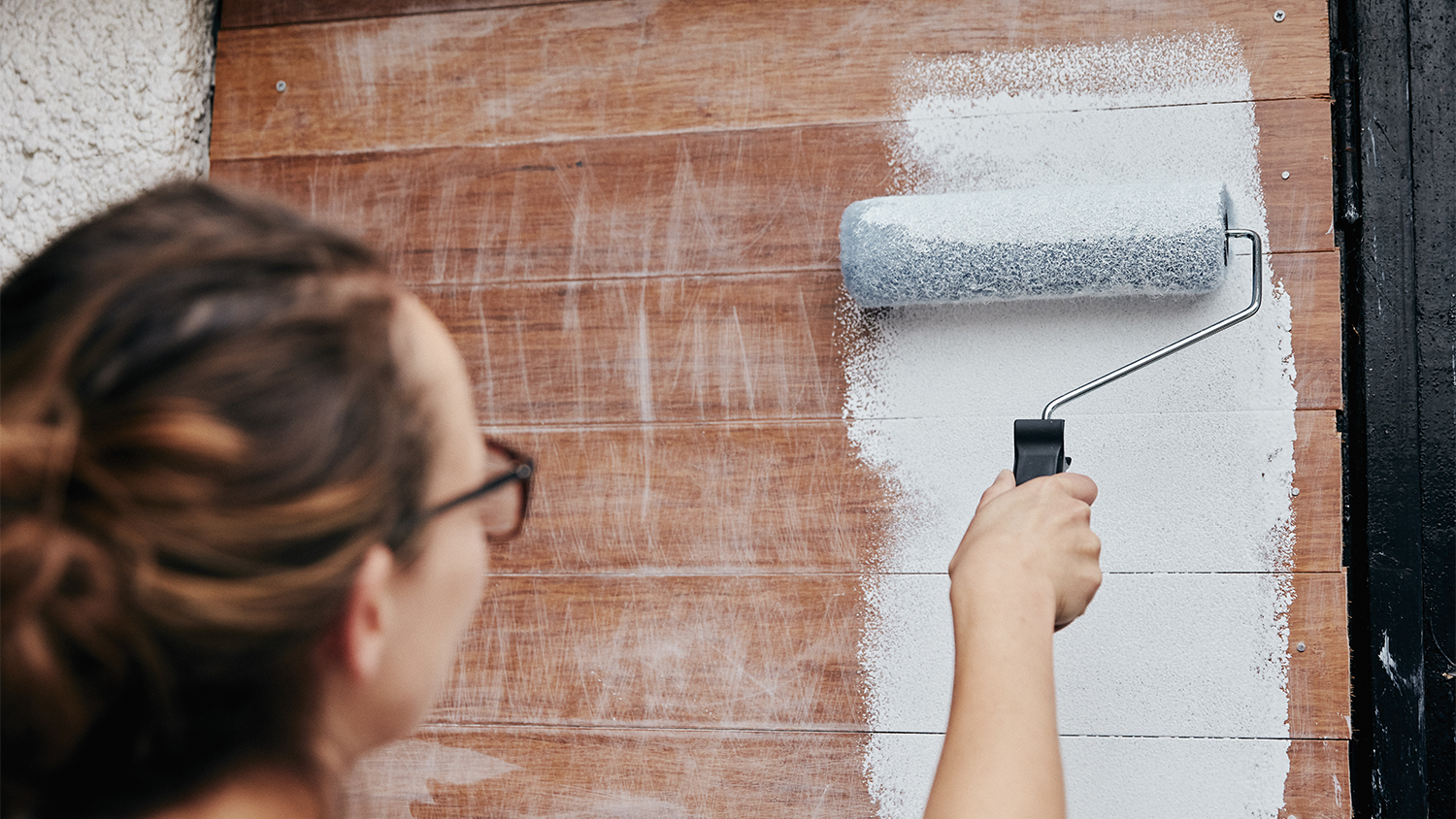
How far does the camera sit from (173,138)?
3.68 ft

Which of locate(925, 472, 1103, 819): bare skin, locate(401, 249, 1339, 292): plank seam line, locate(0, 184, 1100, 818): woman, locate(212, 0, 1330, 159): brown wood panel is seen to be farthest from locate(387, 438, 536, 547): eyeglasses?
locate(212, 0, 1330, 159): brown wood panel

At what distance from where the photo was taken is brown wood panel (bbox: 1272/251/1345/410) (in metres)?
0.93

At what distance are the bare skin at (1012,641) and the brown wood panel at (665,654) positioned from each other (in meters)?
0.35

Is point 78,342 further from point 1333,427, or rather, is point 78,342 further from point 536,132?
point 1333,427

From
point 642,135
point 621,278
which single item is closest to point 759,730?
point 621,278

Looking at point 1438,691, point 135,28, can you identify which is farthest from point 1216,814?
point 135,28

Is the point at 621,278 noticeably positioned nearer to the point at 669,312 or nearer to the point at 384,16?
the point at 669,312

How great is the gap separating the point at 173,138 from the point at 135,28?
14cm

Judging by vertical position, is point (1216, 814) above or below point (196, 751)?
below

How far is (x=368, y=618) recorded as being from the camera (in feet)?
1.36

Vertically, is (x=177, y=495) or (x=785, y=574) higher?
(x=177, y=495)

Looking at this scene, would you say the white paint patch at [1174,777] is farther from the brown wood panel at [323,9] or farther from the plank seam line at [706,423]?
the brown wood panel at [323,9]

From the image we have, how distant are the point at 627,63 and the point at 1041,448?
0.62m

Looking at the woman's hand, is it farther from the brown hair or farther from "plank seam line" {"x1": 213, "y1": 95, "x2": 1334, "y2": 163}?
"plank seam line" {"x1": 213, "y1": 95, "x2": 1334, "y2": 163}
